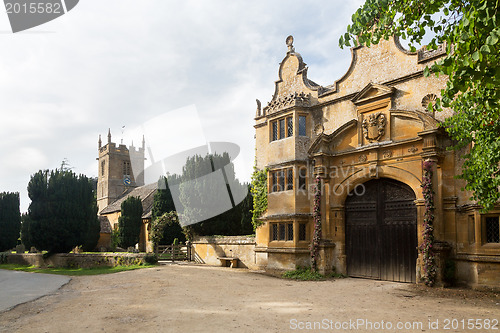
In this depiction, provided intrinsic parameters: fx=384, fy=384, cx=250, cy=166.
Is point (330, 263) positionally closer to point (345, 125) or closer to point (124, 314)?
point (345, 125)

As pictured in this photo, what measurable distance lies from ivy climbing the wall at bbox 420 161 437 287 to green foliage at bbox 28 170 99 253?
26.3m

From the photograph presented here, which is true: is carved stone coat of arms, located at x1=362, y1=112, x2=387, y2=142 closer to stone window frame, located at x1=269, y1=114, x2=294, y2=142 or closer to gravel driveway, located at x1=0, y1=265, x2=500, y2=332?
stone window frame, located at x1=269, y1=114, x2=294, y2=142

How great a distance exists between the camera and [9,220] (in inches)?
1529

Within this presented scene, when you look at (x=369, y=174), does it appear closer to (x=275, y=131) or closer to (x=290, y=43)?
(x=275, y=131)

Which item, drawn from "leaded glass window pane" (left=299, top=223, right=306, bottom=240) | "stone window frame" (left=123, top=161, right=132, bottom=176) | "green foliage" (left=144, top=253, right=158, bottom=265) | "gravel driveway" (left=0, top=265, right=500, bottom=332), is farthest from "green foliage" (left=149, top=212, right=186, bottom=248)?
"stone window frame" (left=123, top=161, right=132, bottom=176)

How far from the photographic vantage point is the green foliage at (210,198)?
2541 cm

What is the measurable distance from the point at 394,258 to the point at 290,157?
5576mm

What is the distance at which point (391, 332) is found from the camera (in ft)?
21.7

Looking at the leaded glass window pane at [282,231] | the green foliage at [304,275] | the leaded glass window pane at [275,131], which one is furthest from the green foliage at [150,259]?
the leaded glass window pane at [275,131]

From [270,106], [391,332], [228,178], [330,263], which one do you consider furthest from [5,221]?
Result: [391,332]

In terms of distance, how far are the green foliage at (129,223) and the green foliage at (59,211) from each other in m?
4.70

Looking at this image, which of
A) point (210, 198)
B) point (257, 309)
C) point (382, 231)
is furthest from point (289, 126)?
point (210, 198)

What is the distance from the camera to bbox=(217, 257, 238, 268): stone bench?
63.5 feet

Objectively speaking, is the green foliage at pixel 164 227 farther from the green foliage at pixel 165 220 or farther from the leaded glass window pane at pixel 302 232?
the leaded glass window pane at pixel 302 232
